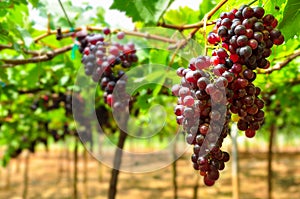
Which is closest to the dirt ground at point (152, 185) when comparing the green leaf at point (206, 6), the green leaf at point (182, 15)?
the green leaf at point (182, 15)

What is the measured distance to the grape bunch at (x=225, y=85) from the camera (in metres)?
1.14

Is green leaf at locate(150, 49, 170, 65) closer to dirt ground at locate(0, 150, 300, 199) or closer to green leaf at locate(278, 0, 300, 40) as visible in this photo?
green leaf at locate(278, 0, 300, 40)

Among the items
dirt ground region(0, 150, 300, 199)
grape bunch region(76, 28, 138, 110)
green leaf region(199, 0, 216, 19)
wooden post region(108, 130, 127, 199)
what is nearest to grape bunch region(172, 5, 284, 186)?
grape bunch region(76, 28, 138, 110)

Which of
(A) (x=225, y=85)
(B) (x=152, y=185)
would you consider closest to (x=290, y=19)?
(A) (x=225, y=85)

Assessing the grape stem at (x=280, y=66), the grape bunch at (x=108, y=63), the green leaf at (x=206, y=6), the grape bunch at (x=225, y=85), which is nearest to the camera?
the grape bunch at (x=225, y=85)

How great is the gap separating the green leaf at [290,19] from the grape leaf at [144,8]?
0.40 m

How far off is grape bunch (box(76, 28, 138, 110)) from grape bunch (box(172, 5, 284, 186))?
999 mm

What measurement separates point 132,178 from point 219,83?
16622 millimetres

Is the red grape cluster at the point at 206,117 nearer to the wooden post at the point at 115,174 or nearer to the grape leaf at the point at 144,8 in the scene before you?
the grape leaf at the point at 144,8

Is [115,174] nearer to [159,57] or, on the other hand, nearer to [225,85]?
[159,57]

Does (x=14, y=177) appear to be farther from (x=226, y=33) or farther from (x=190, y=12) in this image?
(x=226, y=33)

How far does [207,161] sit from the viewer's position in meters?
1.18

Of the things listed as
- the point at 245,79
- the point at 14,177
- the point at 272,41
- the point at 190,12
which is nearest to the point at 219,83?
the point at 245,79

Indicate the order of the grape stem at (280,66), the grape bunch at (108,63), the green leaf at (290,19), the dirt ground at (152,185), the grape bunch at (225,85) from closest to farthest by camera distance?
the grape bunch at (225,85) → the green leaf at (290,19) → the grape stem at (280,66) → the grape bunch at (108,63) → the dirt ground at (152,185)
